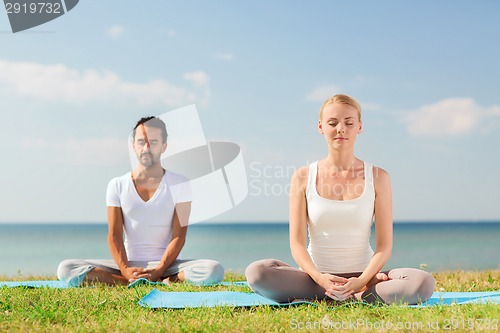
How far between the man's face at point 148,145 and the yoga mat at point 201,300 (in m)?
1.92

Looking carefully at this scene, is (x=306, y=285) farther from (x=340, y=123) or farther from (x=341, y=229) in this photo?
(x=340, y=123)

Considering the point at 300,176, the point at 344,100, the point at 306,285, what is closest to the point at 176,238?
the point at 300,176

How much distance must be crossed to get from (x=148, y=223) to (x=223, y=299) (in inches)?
76.7

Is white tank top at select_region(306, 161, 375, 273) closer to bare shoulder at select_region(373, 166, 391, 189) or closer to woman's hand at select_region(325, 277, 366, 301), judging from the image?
bare shoulder at select_region(373, 166, 391, 189)

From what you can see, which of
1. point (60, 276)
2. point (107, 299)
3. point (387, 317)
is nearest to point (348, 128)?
point (387, 317)

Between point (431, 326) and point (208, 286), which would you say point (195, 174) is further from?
point (431, 326)

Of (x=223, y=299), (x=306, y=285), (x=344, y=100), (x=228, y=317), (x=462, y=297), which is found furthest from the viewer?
(x=462, y=297)

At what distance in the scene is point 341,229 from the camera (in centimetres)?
465

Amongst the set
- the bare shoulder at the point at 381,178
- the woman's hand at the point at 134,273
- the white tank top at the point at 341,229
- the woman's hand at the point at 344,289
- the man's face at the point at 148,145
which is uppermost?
the man's face at the point at 148,145

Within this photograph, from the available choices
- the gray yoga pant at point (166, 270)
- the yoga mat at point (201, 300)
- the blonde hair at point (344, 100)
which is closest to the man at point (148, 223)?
the gray yoga pant at point (166, 270)

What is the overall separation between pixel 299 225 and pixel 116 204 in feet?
8.34

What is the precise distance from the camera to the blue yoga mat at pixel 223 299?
444 cm

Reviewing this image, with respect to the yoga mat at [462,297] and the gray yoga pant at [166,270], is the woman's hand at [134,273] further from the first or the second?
the yoga mat at [462,297]

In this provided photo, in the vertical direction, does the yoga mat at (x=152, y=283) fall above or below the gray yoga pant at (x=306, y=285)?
below
